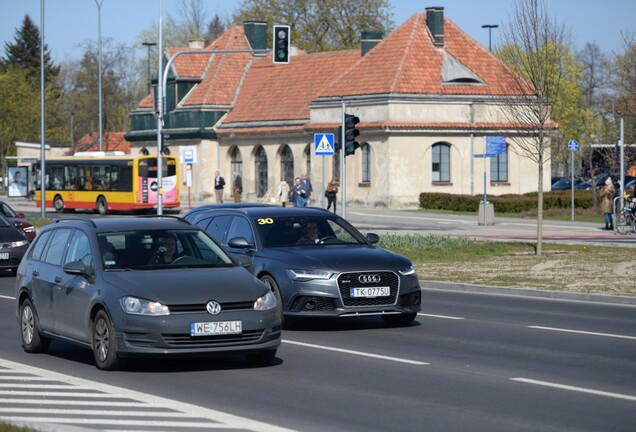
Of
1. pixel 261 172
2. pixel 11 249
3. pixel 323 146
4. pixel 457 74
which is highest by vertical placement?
pixel 457 74

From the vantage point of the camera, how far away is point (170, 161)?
66.0 m

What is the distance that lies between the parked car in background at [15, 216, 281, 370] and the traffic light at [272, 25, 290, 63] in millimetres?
26401

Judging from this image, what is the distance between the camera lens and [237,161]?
251ft

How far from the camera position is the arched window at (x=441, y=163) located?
2562 inches

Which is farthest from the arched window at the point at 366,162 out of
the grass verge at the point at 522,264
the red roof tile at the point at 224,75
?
the grass verge at the point at 522,264

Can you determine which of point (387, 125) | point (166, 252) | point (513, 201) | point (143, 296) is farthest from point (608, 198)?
point (143, 296)

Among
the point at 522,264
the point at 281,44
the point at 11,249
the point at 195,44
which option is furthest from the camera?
the point at 195,44

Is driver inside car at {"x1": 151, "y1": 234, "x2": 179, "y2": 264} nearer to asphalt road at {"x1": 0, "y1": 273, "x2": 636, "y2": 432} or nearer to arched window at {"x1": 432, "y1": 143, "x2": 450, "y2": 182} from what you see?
asphalt road at {"x1": 0, "y1": 273, "x2": 636, "y2": 432}

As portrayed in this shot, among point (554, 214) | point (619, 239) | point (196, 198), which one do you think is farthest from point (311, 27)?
point (619, 239)

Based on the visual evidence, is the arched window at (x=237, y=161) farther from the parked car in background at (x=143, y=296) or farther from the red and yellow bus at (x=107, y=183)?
the parked car in background at (x=143, y=296)

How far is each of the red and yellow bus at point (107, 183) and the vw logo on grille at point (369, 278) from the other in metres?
46.1

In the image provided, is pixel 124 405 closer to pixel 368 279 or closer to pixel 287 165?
pixel 368 279

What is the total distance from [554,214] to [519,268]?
2946cm

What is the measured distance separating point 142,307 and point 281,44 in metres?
29.1
